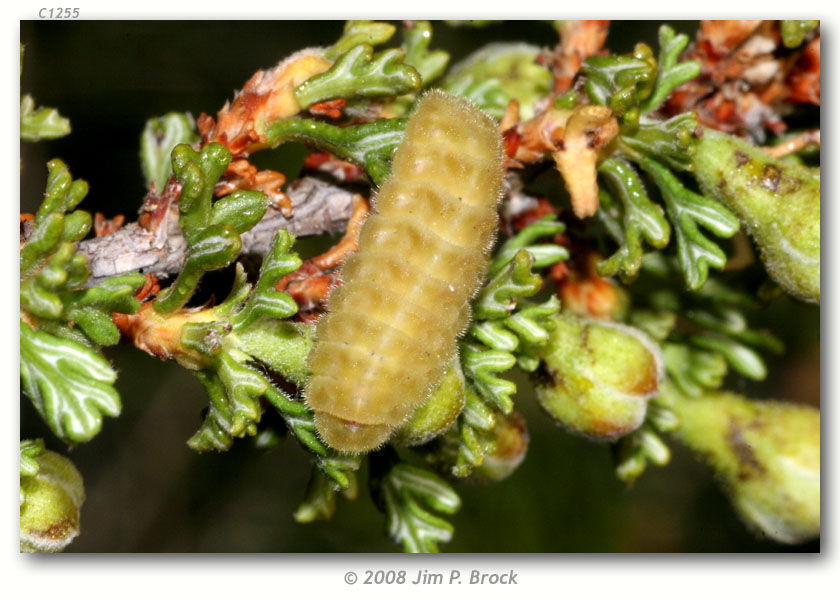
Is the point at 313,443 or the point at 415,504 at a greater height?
the point at 313,443

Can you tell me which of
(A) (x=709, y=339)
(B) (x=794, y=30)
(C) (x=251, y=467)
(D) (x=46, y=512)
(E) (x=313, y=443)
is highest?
(B) (x=794, y=30)

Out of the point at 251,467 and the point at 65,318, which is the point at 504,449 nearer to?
the point at 65,318

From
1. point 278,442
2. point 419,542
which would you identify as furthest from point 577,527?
point 278,442

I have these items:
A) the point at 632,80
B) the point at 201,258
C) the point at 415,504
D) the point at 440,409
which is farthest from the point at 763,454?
the point at 201,258

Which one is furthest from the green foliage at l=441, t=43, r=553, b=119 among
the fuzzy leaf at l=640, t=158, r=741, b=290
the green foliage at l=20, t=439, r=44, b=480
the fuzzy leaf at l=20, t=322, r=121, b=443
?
the green foliage at l=20, t=439, r=44, b=480

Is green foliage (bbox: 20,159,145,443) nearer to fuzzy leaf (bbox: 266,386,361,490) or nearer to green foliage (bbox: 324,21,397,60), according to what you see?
fuzzy leaf (bbox: 266,386,361,490)

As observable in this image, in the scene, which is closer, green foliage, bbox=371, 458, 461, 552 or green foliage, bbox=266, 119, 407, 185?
green foliage, bbox=266, 119, 407, 185
